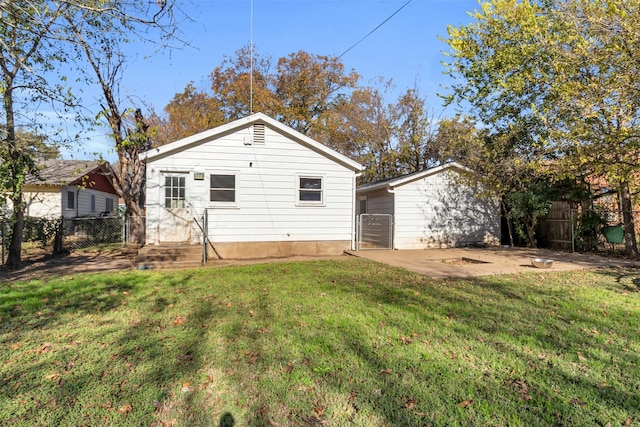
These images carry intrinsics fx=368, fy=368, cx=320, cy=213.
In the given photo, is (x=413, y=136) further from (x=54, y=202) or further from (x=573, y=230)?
(x=54, y=202)

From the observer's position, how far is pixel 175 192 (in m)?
10.8

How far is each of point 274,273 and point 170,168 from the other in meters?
4.92

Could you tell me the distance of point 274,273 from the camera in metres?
8.23

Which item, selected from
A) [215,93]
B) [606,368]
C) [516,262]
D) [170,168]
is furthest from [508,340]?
[215,93]

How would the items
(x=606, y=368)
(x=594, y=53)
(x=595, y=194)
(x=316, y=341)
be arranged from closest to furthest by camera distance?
(x=606, y=368) → (x=316, y=341) → (x=594, y=53) → (x=595, y=194)

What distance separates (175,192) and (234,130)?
100 inches

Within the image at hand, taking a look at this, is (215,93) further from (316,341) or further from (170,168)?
(316,341)

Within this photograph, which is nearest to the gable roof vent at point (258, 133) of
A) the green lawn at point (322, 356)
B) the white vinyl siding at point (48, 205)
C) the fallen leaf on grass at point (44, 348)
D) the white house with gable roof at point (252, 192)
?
the white house with gable roof at point (252, 192)

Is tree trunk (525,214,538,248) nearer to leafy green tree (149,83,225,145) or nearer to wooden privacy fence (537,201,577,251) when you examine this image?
wooden privacy fence (537,201,577,251)

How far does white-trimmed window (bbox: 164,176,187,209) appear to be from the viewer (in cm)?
1073

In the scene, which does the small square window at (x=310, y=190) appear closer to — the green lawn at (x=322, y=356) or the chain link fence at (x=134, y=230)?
the green lawn at (x=322, y=356)

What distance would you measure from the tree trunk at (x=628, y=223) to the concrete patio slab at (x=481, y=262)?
910 mm

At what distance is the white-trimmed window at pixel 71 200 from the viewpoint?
741 inches

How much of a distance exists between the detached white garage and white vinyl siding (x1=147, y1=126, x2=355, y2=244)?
2.02 meters
